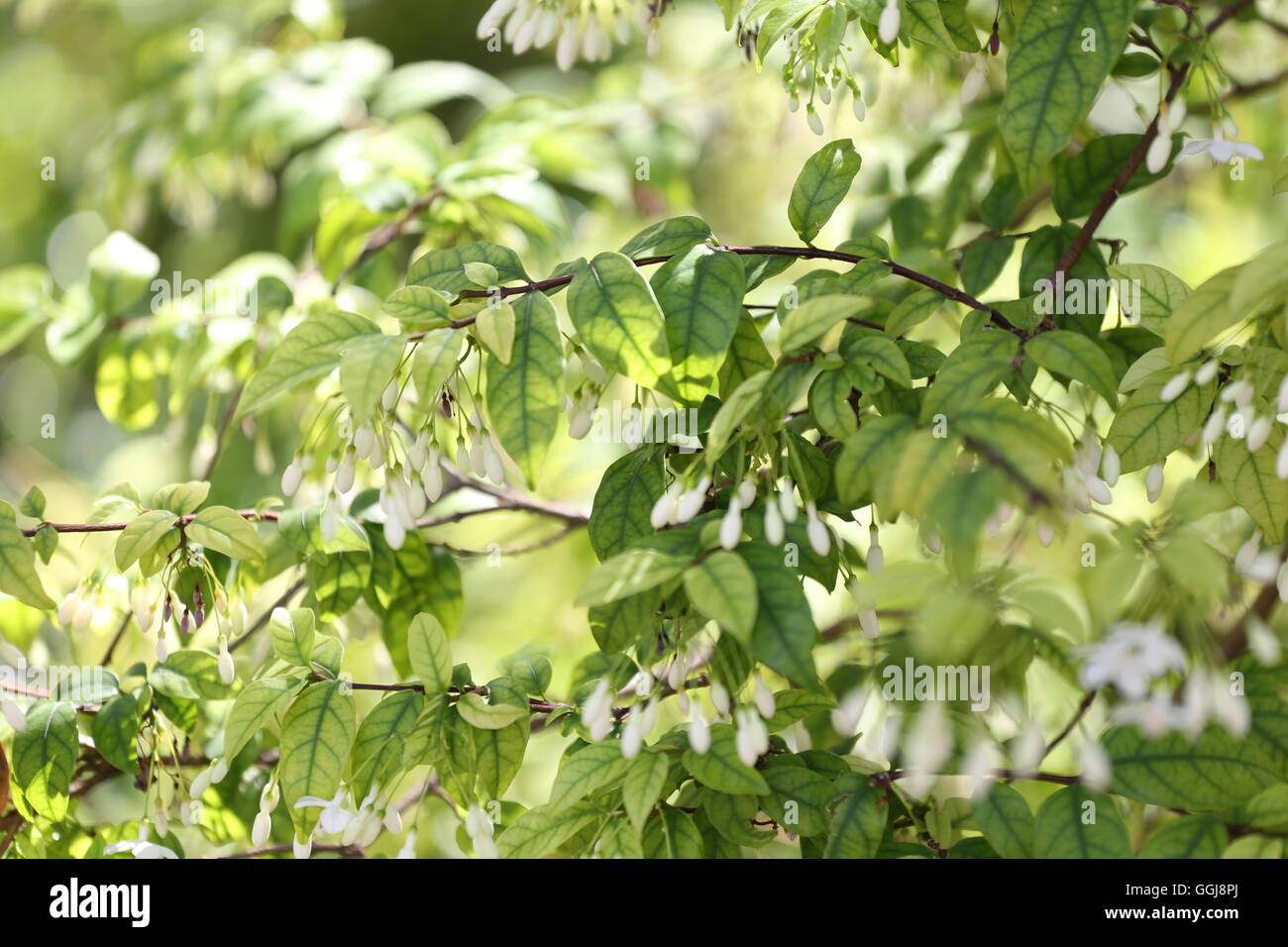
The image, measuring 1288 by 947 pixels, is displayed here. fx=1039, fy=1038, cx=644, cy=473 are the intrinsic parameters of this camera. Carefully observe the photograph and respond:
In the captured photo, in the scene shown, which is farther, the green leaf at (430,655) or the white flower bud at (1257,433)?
the green leaf at (430,655)

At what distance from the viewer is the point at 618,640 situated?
65 cm

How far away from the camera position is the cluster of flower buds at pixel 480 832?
65 centimetres

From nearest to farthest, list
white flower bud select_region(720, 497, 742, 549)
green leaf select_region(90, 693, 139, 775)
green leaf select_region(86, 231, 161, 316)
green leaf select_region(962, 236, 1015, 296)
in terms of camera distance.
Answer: white flower bud select_region(720, 497, 742, 549), green leaf select_region(90, 693, 139, 775), green leaf select_region(962, 236, 1015, 296), green leaf select_region(86, 231, 161, 316)

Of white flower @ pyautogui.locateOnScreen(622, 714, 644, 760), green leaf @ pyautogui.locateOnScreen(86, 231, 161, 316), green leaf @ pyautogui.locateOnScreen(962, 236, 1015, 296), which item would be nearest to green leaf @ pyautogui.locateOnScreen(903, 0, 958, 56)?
green leaf @ pyautogui.locateOnScreen(962, 236, 1015, 296)

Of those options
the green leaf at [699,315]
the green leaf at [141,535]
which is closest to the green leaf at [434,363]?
the green leaf at [699,315]

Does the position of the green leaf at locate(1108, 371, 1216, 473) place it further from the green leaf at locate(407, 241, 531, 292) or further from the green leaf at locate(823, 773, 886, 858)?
the green leaf at locate(407, 241, 531, 292)

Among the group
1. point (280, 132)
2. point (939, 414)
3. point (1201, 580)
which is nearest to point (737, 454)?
point (939, 414)

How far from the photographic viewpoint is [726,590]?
1.81ft

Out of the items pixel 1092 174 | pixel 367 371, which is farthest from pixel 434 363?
pixel 1092 174

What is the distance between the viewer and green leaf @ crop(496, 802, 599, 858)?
0.67 m

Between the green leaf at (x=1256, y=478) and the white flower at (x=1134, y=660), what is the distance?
195 millimetres

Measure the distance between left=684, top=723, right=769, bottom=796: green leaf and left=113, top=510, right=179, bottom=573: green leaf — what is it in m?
0.39

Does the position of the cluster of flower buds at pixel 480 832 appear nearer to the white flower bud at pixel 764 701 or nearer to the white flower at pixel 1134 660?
the white flower bud at pixel 764 701

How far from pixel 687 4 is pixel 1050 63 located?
5.81 ft
